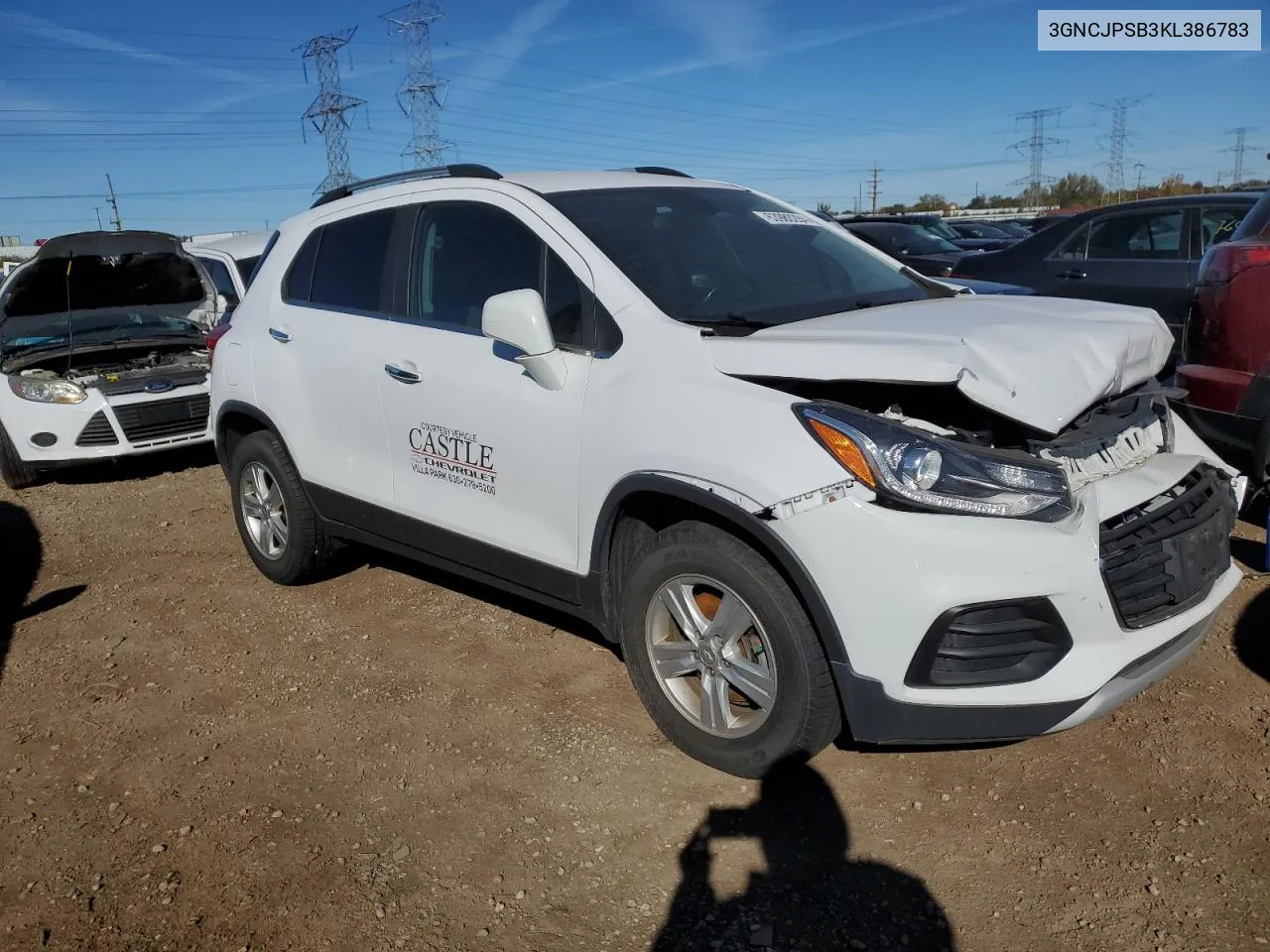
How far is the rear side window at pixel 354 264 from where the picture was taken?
4227 millimetres

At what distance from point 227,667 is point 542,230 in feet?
7.64

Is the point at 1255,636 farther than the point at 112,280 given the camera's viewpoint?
No

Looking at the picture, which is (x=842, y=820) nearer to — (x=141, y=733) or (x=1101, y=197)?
(x=141, y=733)

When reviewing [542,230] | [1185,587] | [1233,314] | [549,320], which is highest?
[542,230]

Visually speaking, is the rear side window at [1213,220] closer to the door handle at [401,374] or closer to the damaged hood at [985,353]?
the damaged hood at [985,353]

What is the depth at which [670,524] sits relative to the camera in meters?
3.27

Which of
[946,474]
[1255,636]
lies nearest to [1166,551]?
[946,474]

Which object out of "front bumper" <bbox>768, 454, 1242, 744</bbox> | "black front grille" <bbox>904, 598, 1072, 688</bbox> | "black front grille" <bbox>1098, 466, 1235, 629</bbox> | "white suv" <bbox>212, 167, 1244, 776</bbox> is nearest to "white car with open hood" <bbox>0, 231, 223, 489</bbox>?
"white suv" <bbox>212, 167, 1244, 776</bbox>

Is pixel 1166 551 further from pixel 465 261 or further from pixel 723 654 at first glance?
pixel 465 261

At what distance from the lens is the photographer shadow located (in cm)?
251

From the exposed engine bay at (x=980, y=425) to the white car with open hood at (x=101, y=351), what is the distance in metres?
6.23

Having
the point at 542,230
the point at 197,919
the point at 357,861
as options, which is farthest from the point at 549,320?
the point at 197,919

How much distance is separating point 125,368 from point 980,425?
7.12m

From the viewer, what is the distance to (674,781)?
3.21m
